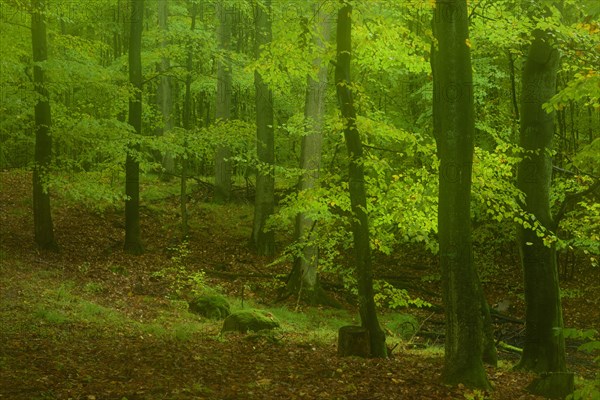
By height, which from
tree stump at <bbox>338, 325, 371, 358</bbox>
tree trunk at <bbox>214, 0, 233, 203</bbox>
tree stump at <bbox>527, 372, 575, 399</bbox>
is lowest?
tree stump at <bbox>527, 372, 575, 399</bbox>

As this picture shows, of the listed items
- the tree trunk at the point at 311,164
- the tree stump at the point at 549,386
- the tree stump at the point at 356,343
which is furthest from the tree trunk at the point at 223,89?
the tree stump at the point at 549,386

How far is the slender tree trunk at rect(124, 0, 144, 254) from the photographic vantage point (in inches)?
606

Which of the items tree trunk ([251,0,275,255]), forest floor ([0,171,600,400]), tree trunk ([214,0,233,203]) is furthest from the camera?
tree trunk ([214,0,233,203])

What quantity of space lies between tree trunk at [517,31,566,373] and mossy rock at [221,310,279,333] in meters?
4.50

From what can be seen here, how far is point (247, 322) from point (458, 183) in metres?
5.31

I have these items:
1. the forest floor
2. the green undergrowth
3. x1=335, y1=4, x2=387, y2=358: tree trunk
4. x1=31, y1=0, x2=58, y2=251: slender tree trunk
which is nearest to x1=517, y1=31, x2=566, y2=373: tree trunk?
the forest floor

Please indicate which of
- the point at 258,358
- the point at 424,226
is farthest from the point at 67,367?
the point at 424,226

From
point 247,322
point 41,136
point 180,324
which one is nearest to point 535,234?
point 247,322

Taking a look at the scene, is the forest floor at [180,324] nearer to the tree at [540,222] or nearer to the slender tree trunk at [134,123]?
the slender tree trunk at [134,123]

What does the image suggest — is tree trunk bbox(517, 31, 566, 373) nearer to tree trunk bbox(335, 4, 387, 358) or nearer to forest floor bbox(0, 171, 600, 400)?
forest floor bbox(0, 171, 600, 400)

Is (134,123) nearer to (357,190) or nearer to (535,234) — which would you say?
(357,190)

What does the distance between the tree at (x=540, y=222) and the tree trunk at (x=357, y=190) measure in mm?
2535

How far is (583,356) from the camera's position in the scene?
42.0ft

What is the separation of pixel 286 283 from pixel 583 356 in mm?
7479
